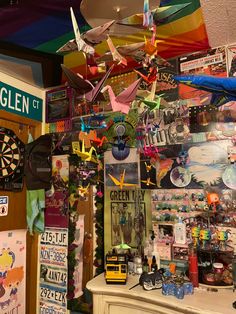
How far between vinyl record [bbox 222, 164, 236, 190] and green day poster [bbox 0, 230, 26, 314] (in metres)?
1.57

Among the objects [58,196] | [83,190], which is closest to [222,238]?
[83,190]

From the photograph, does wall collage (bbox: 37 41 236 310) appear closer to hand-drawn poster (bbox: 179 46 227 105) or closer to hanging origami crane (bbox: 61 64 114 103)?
hand-drawn poster (bbox: 179 46 227 105)

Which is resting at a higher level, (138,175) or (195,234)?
(138,175)

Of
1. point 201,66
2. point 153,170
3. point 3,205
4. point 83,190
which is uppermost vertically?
point 201,66

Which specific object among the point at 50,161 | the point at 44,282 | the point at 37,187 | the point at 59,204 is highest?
the point at 50,161

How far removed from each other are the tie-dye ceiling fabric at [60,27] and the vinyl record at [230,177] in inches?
31.2

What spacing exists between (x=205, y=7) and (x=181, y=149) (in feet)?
2.68

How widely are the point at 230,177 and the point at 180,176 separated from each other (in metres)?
0.30

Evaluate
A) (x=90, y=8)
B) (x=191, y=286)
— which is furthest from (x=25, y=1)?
(x=191, y=286)

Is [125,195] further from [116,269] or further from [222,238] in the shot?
[222,238]

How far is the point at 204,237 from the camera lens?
162cm

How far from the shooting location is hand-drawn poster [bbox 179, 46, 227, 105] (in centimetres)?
171

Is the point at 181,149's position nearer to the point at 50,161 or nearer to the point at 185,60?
the point at 185,60

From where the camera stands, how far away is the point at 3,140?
2039 millimetres
